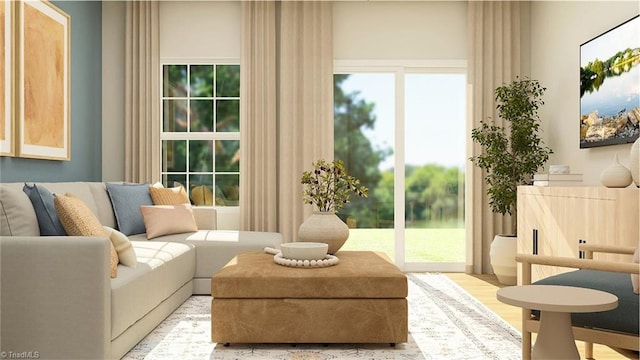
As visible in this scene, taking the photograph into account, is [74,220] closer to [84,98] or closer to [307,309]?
[307,309]

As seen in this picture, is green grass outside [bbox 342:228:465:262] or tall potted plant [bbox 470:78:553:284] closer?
tall potted plant [bbox 470:78:553:284]

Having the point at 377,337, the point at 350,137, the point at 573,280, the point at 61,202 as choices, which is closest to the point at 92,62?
the point at 350,137

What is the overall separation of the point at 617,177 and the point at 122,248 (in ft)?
9.53

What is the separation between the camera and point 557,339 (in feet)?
7.43

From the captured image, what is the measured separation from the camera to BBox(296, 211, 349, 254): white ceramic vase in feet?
12.1

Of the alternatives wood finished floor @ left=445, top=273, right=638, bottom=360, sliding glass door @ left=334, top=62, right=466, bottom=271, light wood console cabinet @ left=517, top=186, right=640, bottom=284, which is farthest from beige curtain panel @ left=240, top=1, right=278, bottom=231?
light wood console cabinet @ left=517, top=186, right=640, bottom=284

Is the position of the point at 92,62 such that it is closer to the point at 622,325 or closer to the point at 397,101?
the point at 397,101

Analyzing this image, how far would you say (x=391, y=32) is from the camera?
19.6ft

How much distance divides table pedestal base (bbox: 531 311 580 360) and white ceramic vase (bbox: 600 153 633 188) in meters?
1.53

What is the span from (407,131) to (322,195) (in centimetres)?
256

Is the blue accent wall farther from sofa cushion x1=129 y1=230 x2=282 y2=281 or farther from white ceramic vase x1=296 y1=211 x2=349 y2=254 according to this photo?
white ceramic vase x1=296 y1=211 x2=349 y2=254

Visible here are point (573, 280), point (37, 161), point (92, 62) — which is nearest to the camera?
point (573, 280)

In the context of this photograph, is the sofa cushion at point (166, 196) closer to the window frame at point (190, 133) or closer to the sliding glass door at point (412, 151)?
the window frame at point (190, 133)

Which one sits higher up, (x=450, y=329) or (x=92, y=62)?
(x=92, y=62)
